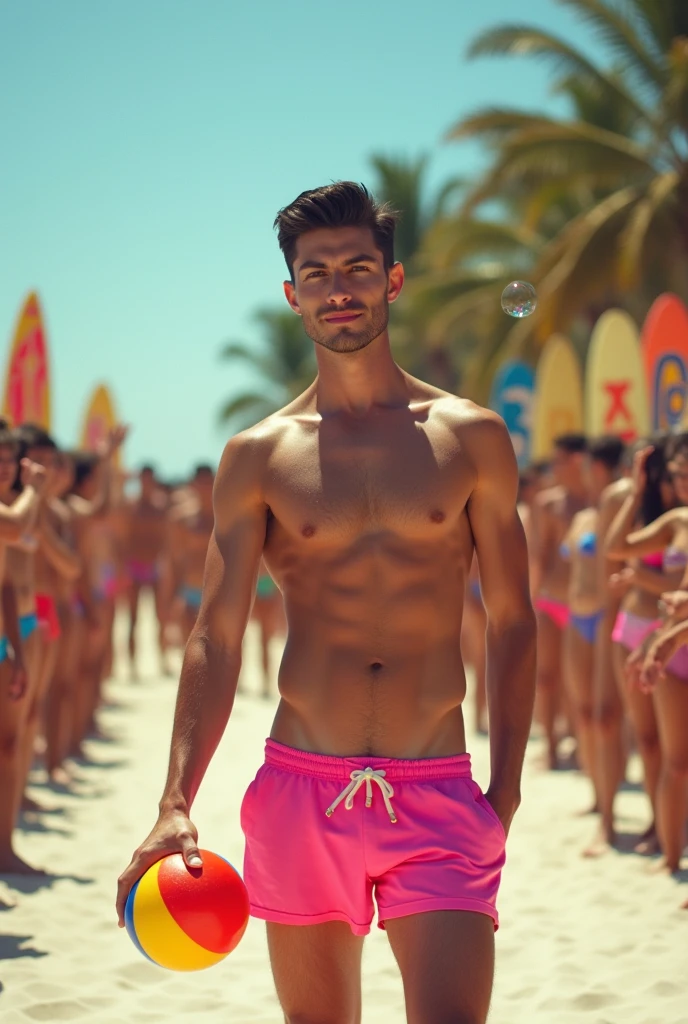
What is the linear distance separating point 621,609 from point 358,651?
4.00 meters

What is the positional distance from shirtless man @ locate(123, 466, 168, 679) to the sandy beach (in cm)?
607

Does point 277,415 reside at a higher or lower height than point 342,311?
lower

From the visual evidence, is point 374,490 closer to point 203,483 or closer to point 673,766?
point 673,766

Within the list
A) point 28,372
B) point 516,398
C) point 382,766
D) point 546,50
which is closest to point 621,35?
point 546,50

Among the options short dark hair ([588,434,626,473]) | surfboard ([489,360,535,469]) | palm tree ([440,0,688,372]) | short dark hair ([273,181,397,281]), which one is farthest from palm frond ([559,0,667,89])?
short dark hair ([273,181,397,281])

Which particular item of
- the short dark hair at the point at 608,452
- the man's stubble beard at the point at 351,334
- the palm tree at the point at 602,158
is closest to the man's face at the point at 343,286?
the man's stubble beard at the point at 351,334

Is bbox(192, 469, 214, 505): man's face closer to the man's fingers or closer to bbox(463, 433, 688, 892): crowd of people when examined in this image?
bbox(463, 433, 688, 892): crowd of people

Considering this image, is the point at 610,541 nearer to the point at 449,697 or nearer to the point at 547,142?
the point at 449,697

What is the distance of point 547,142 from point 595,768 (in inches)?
481

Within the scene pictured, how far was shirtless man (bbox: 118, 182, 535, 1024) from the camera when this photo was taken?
271 centimetres

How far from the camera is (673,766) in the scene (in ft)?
19.0

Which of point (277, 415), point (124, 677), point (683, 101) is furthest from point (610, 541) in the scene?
point (683, 101)

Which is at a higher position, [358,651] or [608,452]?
[608,452]

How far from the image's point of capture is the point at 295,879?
2736mm
